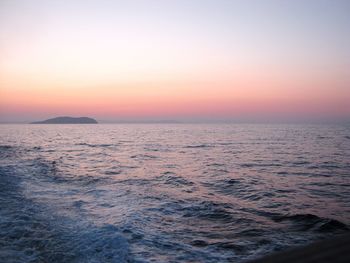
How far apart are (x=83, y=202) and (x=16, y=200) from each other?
2.87 metres

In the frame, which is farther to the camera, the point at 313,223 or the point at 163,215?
the point at 163,215

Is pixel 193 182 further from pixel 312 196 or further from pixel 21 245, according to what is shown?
pixel 21 245

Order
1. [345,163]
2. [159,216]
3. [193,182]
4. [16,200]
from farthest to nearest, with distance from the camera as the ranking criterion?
[345,163]
[193,182]
[16,200]
[159,216]

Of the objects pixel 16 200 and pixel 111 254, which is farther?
pixel 16 200

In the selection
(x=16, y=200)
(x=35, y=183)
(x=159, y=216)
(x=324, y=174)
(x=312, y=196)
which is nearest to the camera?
(x=159, y=216)

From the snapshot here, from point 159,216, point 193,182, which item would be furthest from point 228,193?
point 159,216

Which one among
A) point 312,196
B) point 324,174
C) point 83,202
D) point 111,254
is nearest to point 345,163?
point 324,174

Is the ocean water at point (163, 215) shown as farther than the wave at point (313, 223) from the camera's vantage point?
No

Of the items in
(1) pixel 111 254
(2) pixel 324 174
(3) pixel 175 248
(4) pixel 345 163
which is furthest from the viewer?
(4) pixel 345 163

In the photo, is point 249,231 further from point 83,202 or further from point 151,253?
point 83,202

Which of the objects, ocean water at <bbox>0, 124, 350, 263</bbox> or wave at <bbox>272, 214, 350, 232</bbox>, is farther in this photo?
wave at <bbox>272, 214, 350, 232</bbox>

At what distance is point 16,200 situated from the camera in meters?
12.3

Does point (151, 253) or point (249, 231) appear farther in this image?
point (249, 231)

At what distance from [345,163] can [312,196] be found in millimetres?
14500
